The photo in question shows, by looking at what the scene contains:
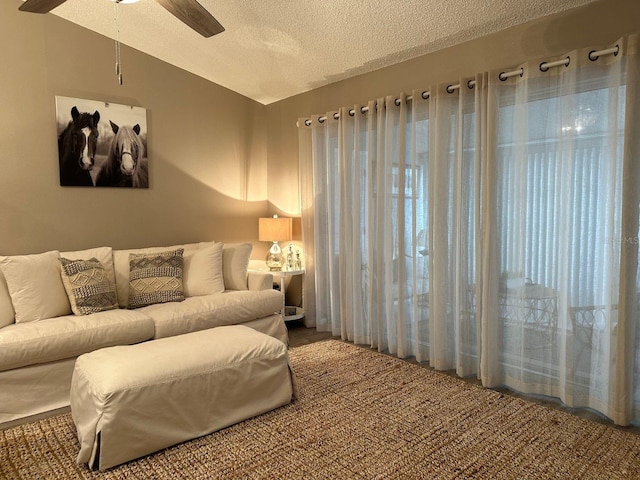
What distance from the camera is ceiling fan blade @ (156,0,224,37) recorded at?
2.28 metres

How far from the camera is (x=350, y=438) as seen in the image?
242cm

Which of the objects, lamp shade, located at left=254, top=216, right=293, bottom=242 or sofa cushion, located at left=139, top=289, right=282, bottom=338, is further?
lamp shade, located at left=254, top=216, right=293, bottom=242

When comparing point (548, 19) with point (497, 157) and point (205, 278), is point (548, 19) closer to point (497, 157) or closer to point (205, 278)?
point (497, 157)

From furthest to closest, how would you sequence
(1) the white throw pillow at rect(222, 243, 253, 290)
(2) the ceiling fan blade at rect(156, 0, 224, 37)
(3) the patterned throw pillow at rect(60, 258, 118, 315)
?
(1) the white throw pillow at rect(222, 243, 253, 290) → (3) the patterned throw pillow at rect(60, 258, 118, 315) → (2) the ceiling fan blade at rect(156, 0, 224, 37)

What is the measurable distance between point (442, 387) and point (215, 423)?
151cm

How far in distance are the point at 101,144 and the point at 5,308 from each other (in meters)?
1.57

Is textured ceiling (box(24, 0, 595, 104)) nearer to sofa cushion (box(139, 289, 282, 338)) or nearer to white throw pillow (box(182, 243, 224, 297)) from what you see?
white throw pillow (box(182, 243, 224, 297))

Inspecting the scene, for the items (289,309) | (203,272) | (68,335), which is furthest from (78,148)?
(289,309)

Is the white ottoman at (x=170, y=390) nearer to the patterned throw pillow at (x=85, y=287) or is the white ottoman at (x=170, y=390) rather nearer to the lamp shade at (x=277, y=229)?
the patterned throw pillow at (x=85, y=287)

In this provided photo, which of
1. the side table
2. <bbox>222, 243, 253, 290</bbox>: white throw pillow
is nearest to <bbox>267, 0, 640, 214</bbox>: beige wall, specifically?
the side table

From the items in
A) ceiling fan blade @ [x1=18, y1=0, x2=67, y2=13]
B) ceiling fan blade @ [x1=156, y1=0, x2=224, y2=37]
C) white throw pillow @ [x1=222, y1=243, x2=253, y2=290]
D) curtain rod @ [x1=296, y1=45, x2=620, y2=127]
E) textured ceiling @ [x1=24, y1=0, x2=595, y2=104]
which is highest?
textured ceiling @ [x1=24, y1=0, x2=595, y2=104]

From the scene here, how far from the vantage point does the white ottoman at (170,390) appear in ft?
7.05

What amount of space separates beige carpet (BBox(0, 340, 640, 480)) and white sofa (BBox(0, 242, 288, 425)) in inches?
10.2

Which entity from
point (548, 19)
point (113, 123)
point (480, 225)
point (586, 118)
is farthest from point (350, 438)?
point (113, 123)
